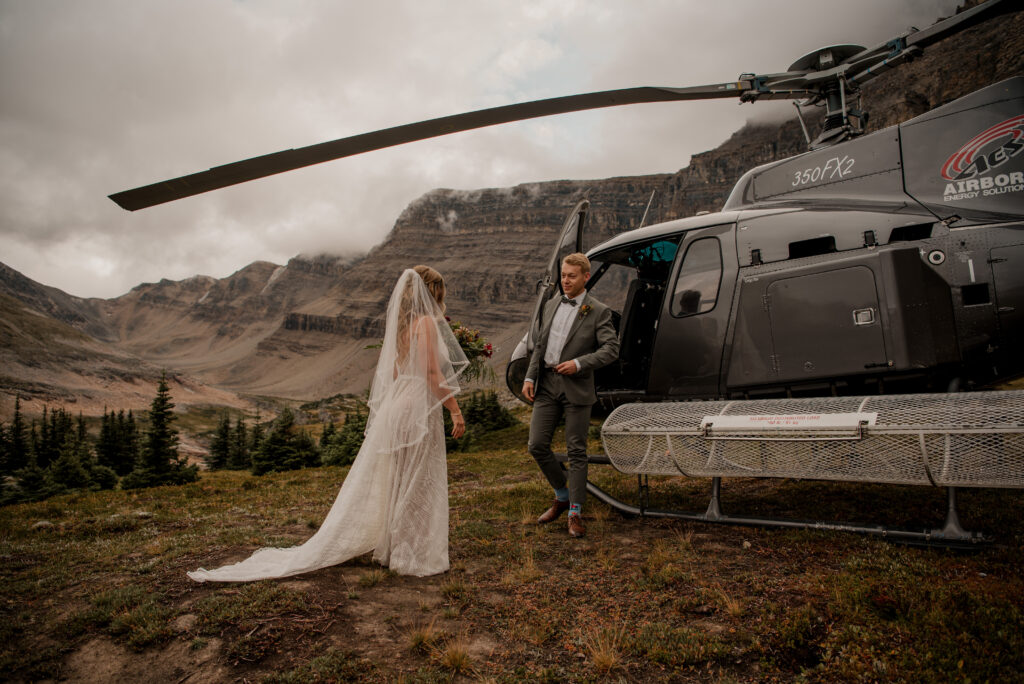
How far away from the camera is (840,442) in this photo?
4934 millimetres

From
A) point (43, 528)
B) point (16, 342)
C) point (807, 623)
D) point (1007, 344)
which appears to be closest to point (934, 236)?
point (1007, 344)

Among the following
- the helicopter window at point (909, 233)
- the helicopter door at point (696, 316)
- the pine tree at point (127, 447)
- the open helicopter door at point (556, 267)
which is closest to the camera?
the helicopter window at point (909, 233)

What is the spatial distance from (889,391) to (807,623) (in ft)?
10.8

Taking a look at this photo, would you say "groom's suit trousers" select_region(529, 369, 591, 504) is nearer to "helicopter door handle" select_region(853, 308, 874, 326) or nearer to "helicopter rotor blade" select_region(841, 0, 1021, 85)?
"helicopter door handle" select_region(853, 308, 874, 326)

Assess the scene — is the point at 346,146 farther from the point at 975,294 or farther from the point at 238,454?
the point at 238,454

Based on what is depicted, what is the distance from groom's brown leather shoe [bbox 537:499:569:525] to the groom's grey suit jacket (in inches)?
60.8

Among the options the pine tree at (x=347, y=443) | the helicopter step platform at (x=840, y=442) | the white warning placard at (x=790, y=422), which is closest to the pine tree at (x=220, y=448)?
the pine tree at (x=347, y=443)

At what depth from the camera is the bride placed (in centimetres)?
545

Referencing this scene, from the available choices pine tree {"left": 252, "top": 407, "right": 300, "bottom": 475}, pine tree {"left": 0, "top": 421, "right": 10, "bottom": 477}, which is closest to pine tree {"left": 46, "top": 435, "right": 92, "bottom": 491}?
pine tree {"left": 252, "top": 407, "right": 300, "bottom": 475}

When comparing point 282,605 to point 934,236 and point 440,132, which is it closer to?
point 440,132

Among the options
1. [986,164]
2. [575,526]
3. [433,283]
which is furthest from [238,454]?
[986,164]

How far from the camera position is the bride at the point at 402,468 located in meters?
5.45

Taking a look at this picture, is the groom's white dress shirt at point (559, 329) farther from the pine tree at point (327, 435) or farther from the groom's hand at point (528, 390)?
the pine tree at point (327, 435)

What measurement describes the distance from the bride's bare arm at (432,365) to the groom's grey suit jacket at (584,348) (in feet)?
3.79
